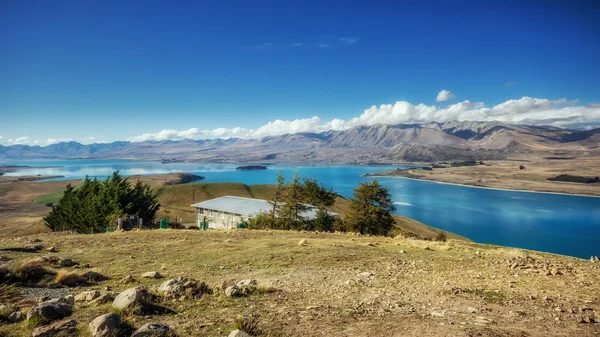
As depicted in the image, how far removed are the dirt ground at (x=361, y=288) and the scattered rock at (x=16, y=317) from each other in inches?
13.5

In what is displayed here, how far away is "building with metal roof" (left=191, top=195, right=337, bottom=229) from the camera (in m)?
62.1

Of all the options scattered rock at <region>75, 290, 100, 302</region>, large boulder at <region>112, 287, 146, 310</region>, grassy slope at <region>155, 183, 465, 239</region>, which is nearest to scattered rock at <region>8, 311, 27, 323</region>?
scattered rock at <region>75, 290, 100, 302</region>

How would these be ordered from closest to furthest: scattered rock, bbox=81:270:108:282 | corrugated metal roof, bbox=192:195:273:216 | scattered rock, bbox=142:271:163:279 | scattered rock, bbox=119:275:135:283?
scattered rock, bbox=119:275:135:283, scattered rock, bbox=81:270:108:282, scattered rock, bbox=142:271:163:279, corrugated metal roof, bbox=192:195:273:216

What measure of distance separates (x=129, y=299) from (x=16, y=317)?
2.33 metres

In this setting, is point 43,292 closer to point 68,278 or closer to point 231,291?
point 68,278

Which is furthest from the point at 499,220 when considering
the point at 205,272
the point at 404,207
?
the point at 205,272

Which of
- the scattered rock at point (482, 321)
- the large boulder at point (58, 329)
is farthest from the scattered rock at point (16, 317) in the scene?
the scattered rock at point (482, 321)

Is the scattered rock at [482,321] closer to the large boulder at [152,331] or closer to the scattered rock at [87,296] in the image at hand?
the large boulder at [152,331]

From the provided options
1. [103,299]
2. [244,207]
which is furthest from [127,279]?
[244,207]

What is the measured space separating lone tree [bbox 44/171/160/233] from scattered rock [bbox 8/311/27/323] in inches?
1302

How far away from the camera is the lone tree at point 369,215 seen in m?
47.4

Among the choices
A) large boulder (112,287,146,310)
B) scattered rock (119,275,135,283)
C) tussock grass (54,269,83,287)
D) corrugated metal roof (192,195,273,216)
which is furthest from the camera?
corrugated metal roof (192,195,273,216)

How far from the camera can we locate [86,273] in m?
11.9

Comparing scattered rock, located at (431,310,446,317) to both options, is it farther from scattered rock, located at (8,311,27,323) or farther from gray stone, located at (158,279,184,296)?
scattered rock, located at (8,311,27,323)
